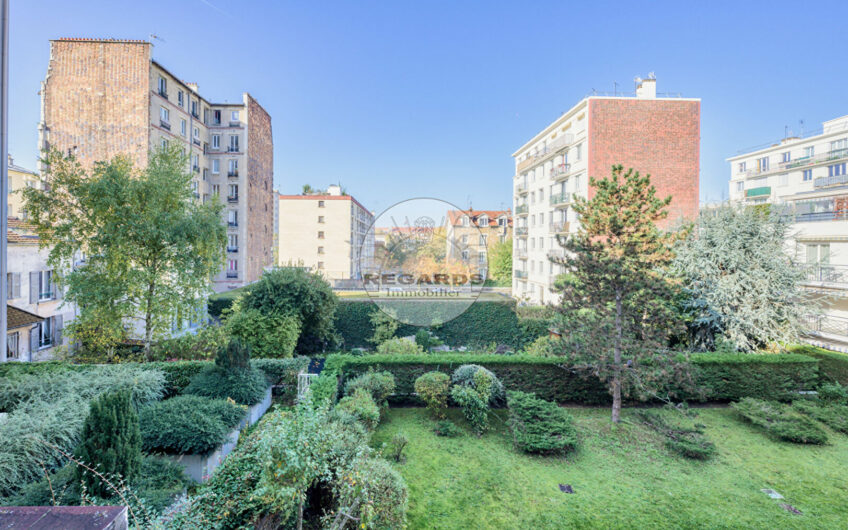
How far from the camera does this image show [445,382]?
32.2ft

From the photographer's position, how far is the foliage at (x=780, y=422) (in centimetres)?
850

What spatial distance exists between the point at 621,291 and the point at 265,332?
1295 centimetres

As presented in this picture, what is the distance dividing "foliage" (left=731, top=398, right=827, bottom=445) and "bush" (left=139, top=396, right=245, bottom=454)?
41.5 ft

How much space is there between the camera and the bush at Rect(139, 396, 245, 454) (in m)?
5.96

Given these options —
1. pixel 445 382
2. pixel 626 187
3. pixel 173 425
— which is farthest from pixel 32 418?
pixel 626 187

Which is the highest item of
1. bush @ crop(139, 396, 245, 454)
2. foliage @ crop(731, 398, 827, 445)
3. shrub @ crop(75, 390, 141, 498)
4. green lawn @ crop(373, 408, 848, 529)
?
shrub @ crop(75, 390, 141, 498)

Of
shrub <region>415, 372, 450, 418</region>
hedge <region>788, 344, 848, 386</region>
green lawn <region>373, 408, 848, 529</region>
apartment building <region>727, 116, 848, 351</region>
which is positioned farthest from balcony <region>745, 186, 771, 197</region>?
shrub <region>415, 372, 450, 418</region>

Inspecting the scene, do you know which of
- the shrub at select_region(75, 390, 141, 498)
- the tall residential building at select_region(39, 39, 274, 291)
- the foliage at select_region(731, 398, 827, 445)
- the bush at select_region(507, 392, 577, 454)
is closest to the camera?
the shrub at select_region(75, 390, 141, 498)

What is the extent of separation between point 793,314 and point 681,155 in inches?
568

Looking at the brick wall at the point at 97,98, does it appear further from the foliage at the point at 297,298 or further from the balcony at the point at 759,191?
the balcony at the point at 759,191

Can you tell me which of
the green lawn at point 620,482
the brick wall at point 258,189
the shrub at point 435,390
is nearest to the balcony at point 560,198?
the green lawn at point 620,482

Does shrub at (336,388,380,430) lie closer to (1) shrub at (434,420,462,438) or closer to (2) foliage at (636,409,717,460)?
(1) shrub at (434,420,462,438)

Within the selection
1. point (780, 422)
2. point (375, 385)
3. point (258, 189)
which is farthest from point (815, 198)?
point (258, 189)

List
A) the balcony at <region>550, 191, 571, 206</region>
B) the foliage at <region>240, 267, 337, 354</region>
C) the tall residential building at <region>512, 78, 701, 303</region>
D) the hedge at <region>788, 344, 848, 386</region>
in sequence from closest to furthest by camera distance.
A: the hedge at <region>788, 344, 848, 386</region>
the foliage at <region>240, 267, 337, 354</region>
the tall residential building at <region>512, 78, 701, 303</region>
the balcony at <region>550, 191, 571, 206</region>
